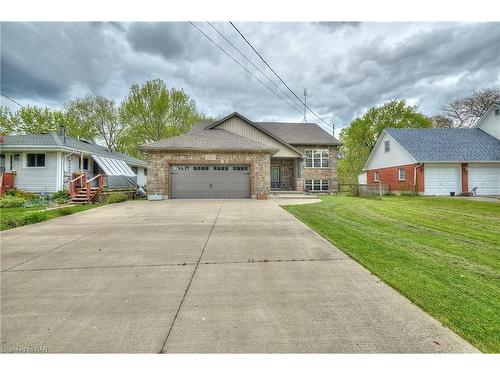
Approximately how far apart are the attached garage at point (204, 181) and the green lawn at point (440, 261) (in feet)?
28.1

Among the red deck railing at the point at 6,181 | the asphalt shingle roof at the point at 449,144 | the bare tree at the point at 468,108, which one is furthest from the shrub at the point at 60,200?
the bare tree at the point at 468,108

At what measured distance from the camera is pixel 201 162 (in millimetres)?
15320

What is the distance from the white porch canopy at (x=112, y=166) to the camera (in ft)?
55.7

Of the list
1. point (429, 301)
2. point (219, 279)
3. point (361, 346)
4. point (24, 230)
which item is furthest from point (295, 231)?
point (24, 230)

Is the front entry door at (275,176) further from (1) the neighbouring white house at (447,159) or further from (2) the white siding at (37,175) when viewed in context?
(2) the white siding at (37,175)

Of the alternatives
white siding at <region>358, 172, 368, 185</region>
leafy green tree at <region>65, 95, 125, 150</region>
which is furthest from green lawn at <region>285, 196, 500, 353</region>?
leafy green tree at <region>65, 95, 125, 150</region>

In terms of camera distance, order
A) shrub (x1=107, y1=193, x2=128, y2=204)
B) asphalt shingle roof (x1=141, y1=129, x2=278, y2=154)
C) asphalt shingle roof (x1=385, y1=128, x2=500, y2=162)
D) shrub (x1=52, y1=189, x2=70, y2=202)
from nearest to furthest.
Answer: shrub (x1=107, y1=193, x2=128, y2=204) < shrub (x1=52, y1=189, x2=70, y2=202) < asphalt shingle roof (x1=141, y1=129, x2=278, y2=154) < asphalt shingle roof (x1=385, y1=128, x2=500, y2=162)

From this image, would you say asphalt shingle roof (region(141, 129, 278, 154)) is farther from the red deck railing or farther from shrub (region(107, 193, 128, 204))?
the red deck railing

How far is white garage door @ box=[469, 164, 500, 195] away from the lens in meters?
18.6

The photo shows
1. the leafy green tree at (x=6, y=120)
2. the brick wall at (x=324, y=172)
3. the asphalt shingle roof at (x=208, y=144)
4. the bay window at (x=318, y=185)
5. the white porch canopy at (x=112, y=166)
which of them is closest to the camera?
the asphalt shingle roof at (x=208, y=144)

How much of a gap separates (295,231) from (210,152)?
409 inches

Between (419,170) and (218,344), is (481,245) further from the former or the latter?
(419,170)

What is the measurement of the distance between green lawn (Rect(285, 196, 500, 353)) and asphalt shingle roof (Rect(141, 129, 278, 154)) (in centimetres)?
866

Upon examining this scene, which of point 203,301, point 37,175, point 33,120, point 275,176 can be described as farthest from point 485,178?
point 33,120
